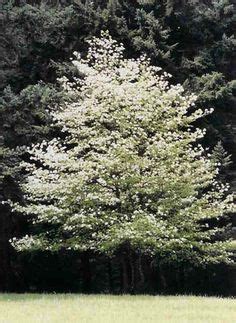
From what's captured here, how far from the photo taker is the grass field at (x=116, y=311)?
1045 cm

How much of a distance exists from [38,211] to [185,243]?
4880 mm

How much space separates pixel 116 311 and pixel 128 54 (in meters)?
13.2

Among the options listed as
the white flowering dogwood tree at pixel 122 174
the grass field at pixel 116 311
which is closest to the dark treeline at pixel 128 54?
the white flowering dogwood tree at pixel 122 174

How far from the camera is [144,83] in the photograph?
17.7 metres

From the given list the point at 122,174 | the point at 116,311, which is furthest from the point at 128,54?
the point at 116,311

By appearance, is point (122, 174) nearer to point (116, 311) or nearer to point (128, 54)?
point (116, 311)

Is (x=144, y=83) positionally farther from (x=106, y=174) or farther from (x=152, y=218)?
(x=152, y=218)

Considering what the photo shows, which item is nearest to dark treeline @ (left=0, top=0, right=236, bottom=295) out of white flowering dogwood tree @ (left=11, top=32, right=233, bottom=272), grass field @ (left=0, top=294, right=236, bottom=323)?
white flowering dogwood tree @ (left=11, top=32, right=233, bottom=272)

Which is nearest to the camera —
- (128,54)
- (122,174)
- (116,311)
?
(116,311)

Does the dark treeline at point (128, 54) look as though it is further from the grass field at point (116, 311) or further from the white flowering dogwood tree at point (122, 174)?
the grass field at point (116, 311)

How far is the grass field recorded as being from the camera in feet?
34.3

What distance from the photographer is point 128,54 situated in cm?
2239

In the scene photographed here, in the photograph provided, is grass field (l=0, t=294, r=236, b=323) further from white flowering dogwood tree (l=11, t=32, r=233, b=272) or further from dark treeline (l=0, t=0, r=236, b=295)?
dark treeline (l=0, t=0, r=236, b=295)

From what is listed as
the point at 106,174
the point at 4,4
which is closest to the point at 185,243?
the point at 106,174
